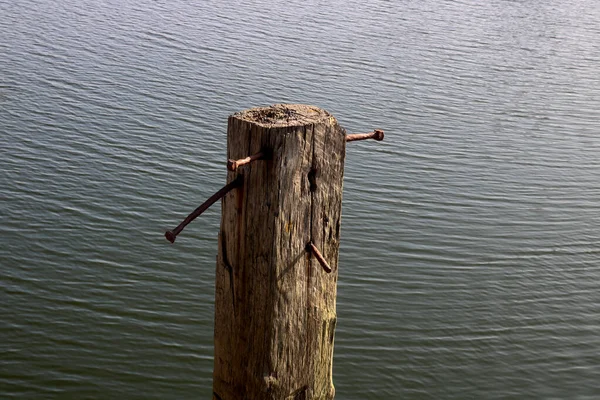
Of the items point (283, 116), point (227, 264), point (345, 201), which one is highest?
point (283, 116)

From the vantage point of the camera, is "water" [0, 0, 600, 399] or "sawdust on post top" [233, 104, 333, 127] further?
"water" [0, 0, 600, 399]

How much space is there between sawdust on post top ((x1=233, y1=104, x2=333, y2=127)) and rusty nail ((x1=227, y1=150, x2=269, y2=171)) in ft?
0.32

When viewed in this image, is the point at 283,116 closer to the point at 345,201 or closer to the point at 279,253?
the point at 279,253

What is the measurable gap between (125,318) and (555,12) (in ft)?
51.1

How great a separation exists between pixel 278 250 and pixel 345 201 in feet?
19.1

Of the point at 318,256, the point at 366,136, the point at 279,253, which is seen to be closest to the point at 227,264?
the point at 279,253

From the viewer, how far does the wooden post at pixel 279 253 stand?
8.73 feet

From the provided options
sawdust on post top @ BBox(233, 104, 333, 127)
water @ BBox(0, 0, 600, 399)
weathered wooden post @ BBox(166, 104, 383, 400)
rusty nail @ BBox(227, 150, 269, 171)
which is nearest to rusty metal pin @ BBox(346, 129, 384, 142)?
weathered wooden post @ BBox(166, 104, 383, 400)

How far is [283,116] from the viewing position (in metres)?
2.77

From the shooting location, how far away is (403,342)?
6.38 m

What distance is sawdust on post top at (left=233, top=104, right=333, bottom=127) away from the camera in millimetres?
2699

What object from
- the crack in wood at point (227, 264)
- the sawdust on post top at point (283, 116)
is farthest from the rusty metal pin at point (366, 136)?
the crack in wood at point (227, 264)

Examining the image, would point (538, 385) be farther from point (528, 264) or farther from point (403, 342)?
point (528, 264)

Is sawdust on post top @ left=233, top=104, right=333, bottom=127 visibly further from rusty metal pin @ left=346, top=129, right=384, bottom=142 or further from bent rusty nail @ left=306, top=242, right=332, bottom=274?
bent rusty nail @ left=306, top=242, right=332, bottom=274
